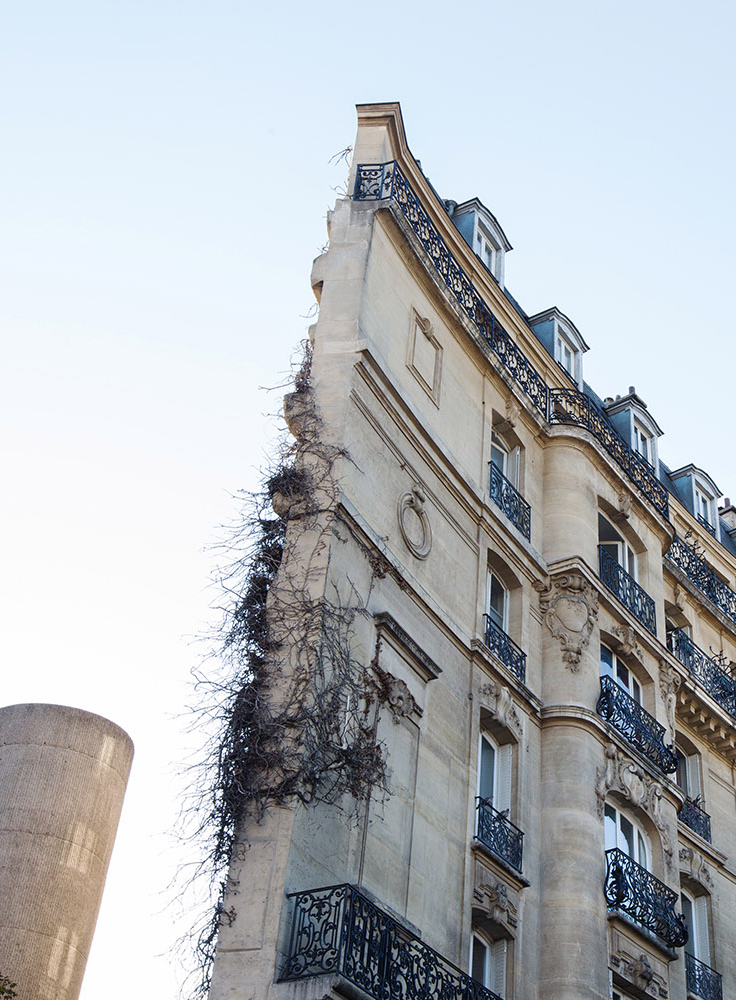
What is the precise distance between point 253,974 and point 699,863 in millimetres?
11202

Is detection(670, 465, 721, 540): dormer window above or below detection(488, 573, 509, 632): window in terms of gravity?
above

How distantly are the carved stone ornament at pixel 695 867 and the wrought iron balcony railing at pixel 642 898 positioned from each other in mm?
2464

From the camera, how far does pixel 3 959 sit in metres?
14.3

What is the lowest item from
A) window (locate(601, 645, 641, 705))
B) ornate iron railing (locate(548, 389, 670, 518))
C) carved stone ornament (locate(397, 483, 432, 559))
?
carved stone ornament (locate(397, 483, 432, 559))

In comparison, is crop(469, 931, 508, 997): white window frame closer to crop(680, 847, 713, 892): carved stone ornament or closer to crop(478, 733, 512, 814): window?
crop(478, 733, 512, 814): window

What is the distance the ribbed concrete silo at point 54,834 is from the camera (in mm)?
14547

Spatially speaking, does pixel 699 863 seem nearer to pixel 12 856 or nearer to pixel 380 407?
pixel 380 407

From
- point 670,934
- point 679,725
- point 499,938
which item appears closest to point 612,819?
point 670,934

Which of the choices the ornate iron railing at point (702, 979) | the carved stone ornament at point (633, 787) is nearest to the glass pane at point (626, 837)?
the carved stone ornament at point (633, 787)

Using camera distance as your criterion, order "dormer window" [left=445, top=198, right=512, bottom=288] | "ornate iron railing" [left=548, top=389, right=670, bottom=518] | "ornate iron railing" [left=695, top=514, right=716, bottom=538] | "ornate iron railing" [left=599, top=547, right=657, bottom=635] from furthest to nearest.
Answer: "ornate iron railing" [left=695, top=514, right=716, bottom=538] < "dormer window" [left=445, top=198, right=512, bottom=288] < "ornate iron railing" [left=548, top=389, right=670, bottom=518] < "ornate iron railing" [left=599, top=547, right=657, bottom=635]

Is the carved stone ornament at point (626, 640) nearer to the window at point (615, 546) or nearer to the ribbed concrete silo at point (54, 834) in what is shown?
the window at point (615, 546)

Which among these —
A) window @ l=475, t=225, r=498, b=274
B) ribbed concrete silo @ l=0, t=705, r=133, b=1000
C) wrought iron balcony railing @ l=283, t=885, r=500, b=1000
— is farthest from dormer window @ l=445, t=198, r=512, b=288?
wrought iron balcony railing @ l=283, t=885, r=500, b=1000

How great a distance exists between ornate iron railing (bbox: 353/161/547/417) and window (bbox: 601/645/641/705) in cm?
387

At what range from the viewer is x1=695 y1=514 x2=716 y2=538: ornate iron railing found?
27564mm
